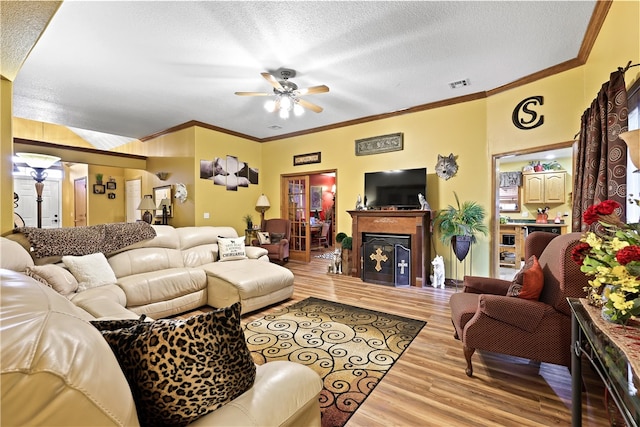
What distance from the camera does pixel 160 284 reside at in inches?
116

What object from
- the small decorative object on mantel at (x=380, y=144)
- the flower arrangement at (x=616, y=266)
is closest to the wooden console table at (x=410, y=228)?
the small decorative object on mantel at (x=380, y=144)

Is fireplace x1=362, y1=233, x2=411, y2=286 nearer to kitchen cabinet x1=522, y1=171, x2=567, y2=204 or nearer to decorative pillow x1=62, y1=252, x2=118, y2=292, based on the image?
decorative pillow x1=62, y1=252, x2=118, y2=292

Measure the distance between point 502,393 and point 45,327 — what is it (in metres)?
2.36

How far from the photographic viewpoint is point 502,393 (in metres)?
1.79

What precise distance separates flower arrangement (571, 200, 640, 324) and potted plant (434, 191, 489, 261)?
2.72 metres

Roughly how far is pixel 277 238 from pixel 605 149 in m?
5.07

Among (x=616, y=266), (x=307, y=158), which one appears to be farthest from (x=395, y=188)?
→ (x=616, y=266)

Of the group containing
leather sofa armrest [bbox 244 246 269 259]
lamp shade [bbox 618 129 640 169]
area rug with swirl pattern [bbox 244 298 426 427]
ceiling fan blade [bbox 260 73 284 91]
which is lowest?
area rug with swirl pattern [bbox 244 298 426 427]

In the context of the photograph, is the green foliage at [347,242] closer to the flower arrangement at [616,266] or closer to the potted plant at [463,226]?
the potted plant at [463,226]

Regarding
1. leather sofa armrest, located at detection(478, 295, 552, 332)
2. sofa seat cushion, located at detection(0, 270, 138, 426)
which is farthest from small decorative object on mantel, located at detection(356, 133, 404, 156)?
sofa seat cushion, located at detection(0, 270, 138, 426)

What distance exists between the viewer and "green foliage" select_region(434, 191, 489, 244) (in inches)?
156

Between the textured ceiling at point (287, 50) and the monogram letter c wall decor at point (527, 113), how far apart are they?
354 millimetres

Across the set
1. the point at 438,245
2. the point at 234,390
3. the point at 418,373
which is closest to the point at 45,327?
the point at 234,390

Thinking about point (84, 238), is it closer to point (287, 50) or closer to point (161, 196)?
point (287, 50)
